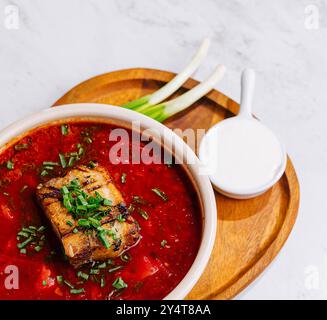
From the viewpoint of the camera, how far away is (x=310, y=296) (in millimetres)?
3740

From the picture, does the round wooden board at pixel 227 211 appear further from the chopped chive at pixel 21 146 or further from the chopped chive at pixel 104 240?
the chopped chive at pixel 104 240

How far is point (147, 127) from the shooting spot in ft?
10.4

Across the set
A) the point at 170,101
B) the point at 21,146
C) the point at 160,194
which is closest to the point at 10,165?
the point at 21,146

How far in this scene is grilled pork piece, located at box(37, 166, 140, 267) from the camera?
2.79 meters

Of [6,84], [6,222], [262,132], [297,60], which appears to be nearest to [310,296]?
[262,132]

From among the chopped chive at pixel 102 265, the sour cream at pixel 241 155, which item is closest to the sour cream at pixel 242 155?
the sour cream at pixel 241 155

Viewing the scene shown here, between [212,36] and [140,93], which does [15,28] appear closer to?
[140,93]

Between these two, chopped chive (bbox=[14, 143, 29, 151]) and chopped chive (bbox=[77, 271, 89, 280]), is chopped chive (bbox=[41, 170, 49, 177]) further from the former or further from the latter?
chopped chive (bbox=[77, 271, 89, 280])

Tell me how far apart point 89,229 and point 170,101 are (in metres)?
1.15

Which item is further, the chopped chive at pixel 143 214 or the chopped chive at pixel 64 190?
the chopped chive at pixel 143 214

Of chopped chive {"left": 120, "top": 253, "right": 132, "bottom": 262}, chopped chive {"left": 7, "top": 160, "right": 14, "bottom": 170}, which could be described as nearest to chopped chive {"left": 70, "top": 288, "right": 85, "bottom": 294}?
chopped chive {"left": 120, "top": 253, "right": 132, "bottom": 262}

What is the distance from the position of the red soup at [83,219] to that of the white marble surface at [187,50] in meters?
0.95

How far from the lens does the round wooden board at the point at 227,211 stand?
11.1 feet

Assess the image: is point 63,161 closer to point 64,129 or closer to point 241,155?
point 64,129
